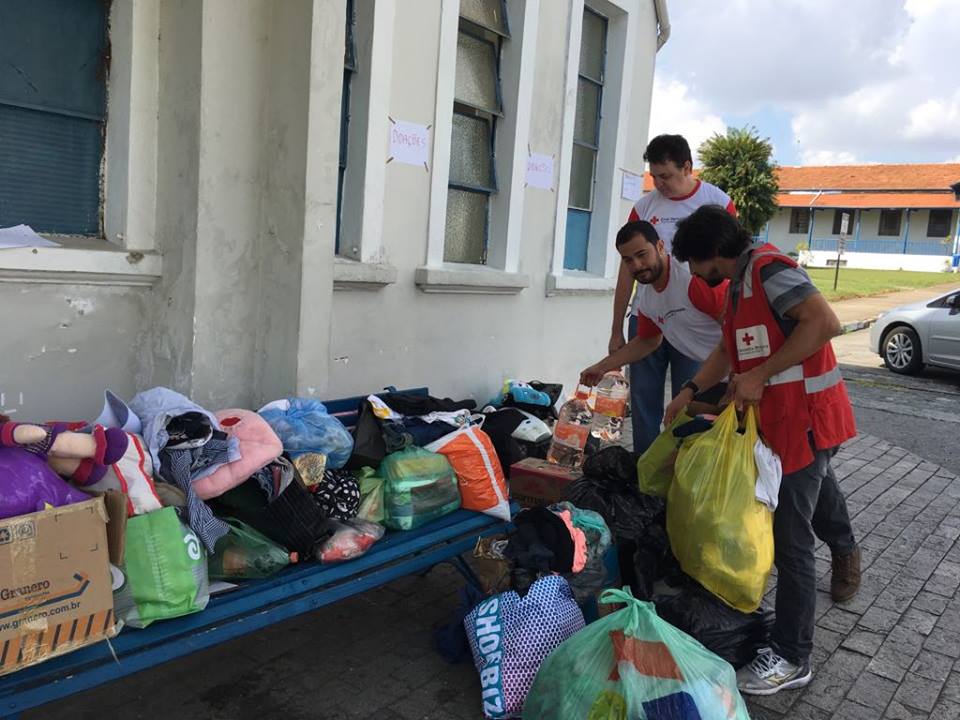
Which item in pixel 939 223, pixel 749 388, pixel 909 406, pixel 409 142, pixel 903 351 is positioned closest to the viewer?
pixel 749 388

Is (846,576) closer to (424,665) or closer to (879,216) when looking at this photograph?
(424,665)

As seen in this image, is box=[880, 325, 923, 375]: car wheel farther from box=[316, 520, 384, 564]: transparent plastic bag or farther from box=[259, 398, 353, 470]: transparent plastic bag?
box=[316, 520, 384, 564]: transparent plastic bag

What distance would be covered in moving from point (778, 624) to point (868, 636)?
0.76 metres

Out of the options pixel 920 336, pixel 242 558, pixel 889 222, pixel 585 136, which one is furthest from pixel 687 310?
pixel 889 222

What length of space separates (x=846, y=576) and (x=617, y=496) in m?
1.33

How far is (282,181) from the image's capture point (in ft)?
12.5

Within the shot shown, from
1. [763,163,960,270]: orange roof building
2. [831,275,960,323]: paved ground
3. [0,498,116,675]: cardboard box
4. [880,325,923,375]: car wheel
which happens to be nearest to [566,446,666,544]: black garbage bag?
[0,498,116,675]: cardboard box

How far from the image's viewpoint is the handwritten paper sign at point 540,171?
19.5 ft

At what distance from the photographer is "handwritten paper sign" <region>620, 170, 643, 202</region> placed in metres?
7.22

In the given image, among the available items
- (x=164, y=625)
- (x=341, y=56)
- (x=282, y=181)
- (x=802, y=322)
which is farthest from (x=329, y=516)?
(x=341, y=56)

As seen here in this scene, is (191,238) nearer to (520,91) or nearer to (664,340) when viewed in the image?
(664,340)

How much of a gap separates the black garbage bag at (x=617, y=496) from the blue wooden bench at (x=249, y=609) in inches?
17.1

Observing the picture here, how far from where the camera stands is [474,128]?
566cm

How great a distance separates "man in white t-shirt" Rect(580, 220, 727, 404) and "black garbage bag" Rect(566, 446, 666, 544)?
67 cm
